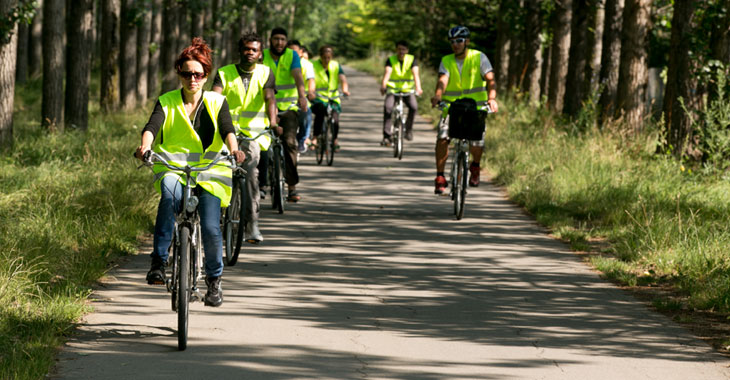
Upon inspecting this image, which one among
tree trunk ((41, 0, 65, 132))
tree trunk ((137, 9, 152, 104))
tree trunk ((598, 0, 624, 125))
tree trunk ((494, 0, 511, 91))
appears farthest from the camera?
tree trunk ((494, 0, 511, 91))

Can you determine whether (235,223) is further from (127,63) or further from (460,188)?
(127,63)

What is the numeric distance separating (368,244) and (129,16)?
48.8 feet

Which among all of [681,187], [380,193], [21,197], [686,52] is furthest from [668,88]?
[21,197]

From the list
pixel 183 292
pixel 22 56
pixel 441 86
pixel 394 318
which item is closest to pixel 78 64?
pixel 441 86

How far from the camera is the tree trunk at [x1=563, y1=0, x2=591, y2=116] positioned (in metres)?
20.1

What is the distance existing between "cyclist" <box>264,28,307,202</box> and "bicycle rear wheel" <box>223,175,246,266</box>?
8.77 ft

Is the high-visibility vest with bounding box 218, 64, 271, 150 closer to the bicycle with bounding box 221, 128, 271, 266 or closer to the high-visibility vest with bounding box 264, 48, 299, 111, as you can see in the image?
the bicycle with bounding box 221, 128, 271, 266

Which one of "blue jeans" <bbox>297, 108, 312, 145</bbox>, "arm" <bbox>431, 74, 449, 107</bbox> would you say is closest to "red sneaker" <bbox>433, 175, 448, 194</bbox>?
"arm" <bbox>431, 74, 449, 107</bbox>

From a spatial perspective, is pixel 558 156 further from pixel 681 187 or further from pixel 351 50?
pixel 351 50

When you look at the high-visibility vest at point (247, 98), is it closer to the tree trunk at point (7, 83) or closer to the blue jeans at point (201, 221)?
the blue jeans at point (201, 221)

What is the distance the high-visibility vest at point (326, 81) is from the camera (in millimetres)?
17688

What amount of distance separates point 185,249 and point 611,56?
42.2ft

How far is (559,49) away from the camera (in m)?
22.4

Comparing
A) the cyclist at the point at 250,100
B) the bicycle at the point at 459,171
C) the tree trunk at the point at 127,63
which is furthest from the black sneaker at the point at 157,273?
the tree trunk at the point at 127,63
